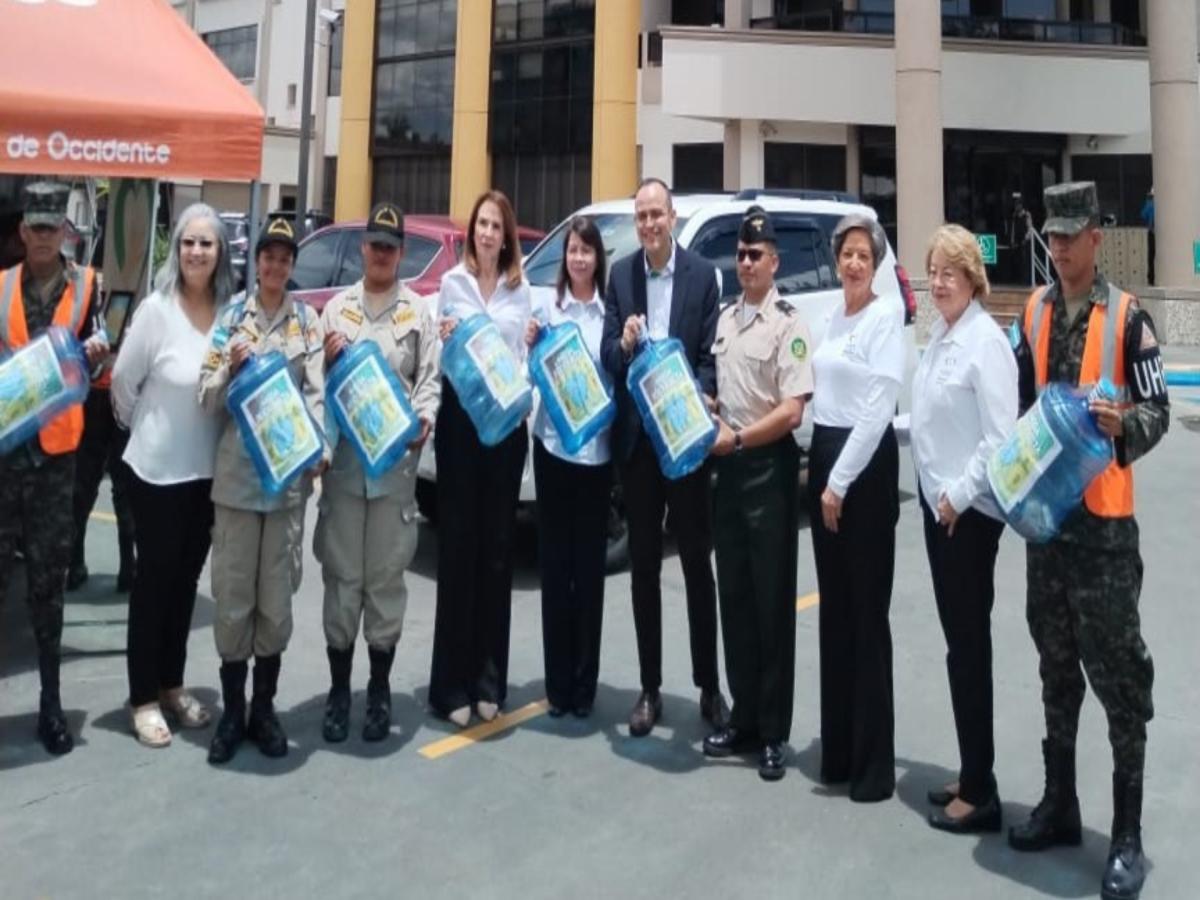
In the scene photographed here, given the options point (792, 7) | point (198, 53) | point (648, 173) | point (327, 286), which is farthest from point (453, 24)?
point (198, 53)

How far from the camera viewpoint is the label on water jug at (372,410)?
14.7 feet

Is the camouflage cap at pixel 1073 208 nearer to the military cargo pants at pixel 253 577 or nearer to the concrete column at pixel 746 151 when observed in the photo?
the military cargo pants at pixel 253 577

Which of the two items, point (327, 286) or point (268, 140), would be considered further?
point (268, 140)

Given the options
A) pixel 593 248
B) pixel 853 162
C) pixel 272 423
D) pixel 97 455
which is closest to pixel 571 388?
pixel 593 248

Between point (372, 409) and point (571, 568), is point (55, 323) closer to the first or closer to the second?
point (372, 409)

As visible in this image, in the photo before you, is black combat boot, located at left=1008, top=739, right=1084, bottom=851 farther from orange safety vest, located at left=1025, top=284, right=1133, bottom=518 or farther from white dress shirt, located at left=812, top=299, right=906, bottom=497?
white dress shirt, located at left=812, top=299, right=906, bottom=497

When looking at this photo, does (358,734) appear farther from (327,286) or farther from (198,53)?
(327,286)

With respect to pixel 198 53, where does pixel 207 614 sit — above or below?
below

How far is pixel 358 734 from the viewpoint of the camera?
16.1 ft

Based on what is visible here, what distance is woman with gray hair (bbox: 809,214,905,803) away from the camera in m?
4.16

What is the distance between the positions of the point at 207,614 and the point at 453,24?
31.8 m

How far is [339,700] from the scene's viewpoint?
4879mm

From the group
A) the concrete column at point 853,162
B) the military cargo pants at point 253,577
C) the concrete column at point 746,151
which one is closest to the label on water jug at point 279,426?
the military cargo pants at point 253,577

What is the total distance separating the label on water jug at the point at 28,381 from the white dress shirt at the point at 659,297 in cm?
234
